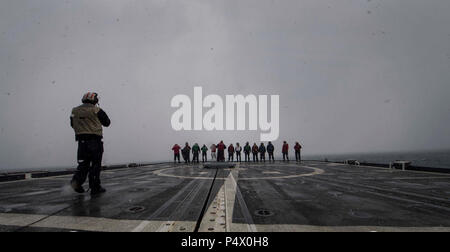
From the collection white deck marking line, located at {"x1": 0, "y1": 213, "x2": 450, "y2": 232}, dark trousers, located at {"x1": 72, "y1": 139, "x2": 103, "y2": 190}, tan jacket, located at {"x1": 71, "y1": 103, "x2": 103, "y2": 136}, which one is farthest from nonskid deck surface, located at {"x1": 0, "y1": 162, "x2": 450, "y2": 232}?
tan jacket, located at {"x1": 71, "y1": 103, "x2": 103, "y2": 136}

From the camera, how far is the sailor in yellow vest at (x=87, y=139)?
4773mm

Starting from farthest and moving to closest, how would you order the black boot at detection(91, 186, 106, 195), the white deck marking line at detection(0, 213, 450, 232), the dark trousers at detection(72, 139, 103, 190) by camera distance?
1. the black boot at detection(91, 186, 106, 195)
2. the dark trousers at detection(72, 139, 103, 190)
3. the white deck marking line at detection(0, 213, 450, 232)

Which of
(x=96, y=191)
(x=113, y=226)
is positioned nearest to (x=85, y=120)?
(x=96, y=191)

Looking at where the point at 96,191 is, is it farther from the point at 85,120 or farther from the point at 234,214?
the point at 234,214

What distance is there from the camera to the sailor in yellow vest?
188 inches

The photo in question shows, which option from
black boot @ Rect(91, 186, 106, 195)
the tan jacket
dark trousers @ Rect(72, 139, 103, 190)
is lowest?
black boot @ Rect(91, 186, 106, 195)

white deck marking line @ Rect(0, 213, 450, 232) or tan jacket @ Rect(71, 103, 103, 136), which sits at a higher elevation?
tan jacket @ Rect(71, 103, 103, 136)

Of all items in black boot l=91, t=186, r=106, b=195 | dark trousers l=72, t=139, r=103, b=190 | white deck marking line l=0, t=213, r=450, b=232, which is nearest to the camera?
white deck marking line l=0, t=213, r=450, b=232

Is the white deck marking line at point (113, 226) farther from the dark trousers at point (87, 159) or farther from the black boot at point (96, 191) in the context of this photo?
the black boot at point (96, 191)

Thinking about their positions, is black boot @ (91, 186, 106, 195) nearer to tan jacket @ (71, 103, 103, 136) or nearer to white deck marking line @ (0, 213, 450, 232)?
tan jacket @ (71, 103, 103, 136)

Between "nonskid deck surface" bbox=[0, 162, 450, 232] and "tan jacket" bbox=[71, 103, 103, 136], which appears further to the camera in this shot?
"tan jacket" bbox=[71, 103, 103, 136]

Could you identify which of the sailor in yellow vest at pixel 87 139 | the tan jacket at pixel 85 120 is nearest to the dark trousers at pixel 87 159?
the sailor in yellow vest at pixel 87 139
